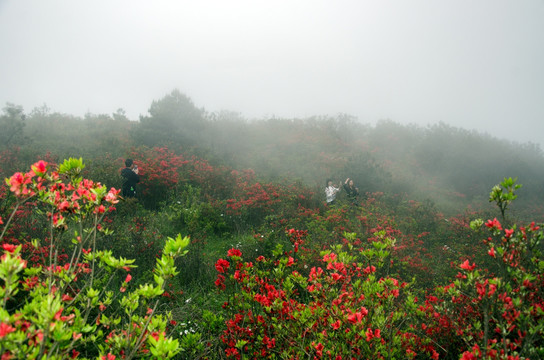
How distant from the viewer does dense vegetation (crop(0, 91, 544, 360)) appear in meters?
1.59

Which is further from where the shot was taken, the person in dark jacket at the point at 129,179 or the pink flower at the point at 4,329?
the person in dark jacket at the point at 129,179

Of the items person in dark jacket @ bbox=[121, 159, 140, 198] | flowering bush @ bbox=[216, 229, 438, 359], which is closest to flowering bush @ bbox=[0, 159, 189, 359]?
flowering bush @ bbox=[216, 229, 438, 359]

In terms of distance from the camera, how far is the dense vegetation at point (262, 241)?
1.59 meters

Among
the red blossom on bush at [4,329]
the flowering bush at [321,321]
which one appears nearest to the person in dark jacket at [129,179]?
the flowering bush at [321,321]

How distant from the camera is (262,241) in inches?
208

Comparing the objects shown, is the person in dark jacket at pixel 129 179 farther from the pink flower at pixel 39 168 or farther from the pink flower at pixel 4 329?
the pink flower at pixel 4 329

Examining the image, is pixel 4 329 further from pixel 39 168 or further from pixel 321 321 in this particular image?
pixel 321 321

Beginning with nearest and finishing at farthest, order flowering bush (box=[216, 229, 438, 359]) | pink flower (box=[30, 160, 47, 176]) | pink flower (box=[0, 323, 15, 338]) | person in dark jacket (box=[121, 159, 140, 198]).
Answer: pink flower (box=[0, 323, 15, 338]), pink flower (box=[30, 160, 47, 176]), flowering bush (box=[216, 229, 438, 359]), person in dark jacket (box=[121, 159, 140, 198])

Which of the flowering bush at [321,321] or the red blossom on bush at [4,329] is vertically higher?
the red blossom on bush at [4,329]

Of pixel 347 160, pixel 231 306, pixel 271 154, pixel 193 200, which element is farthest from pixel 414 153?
pixel 231 306

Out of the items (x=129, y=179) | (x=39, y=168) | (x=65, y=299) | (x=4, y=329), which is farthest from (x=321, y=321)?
(x=129, y=179)

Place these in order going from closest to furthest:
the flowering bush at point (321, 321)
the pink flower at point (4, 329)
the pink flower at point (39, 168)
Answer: the pink flower at point (4, 329), the pink flower at point (39, 168), the flowering bush at point (321, 321)

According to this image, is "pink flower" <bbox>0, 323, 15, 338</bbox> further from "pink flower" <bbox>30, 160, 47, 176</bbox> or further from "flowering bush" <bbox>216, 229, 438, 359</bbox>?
"flowering bush" <bbox>216, 229, 438, 359</bbox>

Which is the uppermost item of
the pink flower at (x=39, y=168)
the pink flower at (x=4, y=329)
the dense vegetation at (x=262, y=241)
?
the pink flower at (x=39, y=168)
